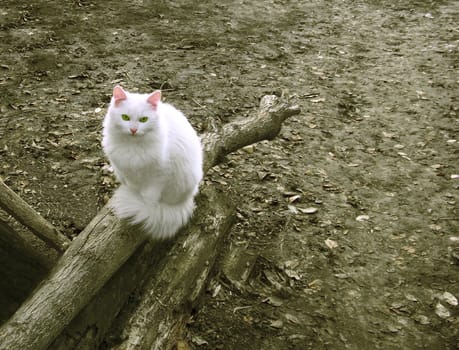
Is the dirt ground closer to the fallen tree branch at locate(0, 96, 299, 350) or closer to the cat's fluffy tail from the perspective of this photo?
the cat's fluffy tail

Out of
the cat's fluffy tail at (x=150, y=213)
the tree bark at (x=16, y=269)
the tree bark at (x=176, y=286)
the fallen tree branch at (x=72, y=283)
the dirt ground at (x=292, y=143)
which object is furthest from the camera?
the dirt ground at (x=292, y=143)

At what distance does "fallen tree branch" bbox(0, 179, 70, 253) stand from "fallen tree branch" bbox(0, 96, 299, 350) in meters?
0.39

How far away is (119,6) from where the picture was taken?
7.32 metres

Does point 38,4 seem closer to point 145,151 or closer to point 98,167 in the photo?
point 98,167

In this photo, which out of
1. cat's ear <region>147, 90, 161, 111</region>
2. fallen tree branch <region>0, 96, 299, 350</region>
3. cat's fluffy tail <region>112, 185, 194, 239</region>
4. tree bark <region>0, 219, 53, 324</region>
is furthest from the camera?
tree bark <region>0, 219, 53, 324</region>

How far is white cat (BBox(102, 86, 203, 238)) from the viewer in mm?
2455

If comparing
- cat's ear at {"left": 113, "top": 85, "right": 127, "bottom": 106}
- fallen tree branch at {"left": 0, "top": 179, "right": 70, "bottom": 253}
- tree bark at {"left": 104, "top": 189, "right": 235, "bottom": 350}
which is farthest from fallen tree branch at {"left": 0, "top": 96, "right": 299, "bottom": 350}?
cat's ear at {"left": 113, "top": 85, "right": 127, "bottom": 106}

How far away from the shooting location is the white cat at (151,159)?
2.46 metres

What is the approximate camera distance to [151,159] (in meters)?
2.54

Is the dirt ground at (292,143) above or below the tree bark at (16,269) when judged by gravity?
below

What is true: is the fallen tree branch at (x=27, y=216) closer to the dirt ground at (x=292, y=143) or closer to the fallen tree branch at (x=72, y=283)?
the fallen tree branch at (x=72, y=283)

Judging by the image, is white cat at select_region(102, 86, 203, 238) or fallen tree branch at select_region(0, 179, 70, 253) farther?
fallen tree branch at select_region(0, 179, 70, 253)

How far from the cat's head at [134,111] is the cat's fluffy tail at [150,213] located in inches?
15.2

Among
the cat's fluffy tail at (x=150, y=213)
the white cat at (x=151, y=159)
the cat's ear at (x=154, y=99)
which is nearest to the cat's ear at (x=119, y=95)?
the white cat at (x=151, y=159)
